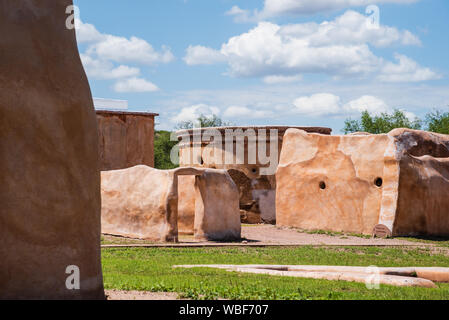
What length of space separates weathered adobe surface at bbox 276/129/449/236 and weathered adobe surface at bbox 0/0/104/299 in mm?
13912

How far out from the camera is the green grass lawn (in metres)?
7.12

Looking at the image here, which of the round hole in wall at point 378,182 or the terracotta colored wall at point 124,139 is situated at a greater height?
the terracotta colored wall at point 124,139

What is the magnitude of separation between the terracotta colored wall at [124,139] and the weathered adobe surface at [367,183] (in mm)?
8245

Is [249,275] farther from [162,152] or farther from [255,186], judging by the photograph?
[162,152]

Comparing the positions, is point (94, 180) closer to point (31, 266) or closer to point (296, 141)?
point (31, 266)

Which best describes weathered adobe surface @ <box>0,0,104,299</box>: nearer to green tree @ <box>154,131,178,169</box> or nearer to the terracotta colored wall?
the terracotta colored wall

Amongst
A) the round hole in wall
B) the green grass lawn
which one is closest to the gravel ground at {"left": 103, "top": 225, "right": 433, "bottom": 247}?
the green grass lawn

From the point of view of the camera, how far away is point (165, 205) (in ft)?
52.7

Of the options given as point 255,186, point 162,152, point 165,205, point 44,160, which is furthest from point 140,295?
point 162,152

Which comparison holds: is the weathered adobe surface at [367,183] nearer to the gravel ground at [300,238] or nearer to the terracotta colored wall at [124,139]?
the gravel ground at [300,238]

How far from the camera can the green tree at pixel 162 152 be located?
4888 centimetres

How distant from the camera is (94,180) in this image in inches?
228

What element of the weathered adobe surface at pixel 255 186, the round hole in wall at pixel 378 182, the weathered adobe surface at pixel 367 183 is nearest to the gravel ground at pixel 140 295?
the weathered adobe surface at pixel 367 183
